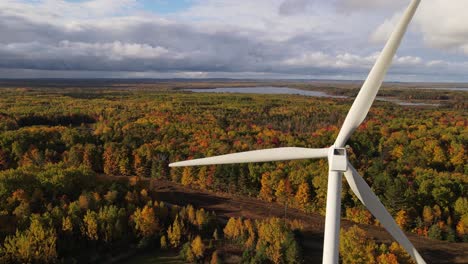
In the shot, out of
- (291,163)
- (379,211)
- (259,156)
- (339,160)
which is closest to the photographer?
(339,160)

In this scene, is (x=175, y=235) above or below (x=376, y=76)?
below

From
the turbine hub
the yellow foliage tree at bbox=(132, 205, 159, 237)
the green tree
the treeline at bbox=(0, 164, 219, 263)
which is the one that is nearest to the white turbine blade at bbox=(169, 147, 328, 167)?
the turbine hub

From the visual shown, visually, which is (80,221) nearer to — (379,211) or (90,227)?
(90,227)

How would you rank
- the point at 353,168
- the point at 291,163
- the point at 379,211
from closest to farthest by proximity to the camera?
the point at 353,168 < the point at 379,211 < the point at 291,163

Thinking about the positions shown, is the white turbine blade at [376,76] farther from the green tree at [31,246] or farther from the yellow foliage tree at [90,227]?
the yellow foliage tree at [90,227]

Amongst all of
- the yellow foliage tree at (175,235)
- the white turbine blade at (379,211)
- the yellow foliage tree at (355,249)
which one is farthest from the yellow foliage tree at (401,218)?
the white turbine blade at (379,211)

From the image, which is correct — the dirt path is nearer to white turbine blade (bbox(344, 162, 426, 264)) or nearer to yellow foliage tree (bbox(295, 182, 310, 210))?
yellow foliage tree (bbox(295, 182, 310, 210))

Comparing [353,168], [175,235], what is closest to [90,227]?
[175,235]

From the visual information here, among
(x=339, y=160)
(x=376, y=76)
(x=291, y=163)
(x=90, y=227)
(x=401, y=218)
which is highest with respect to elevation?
(x=376, y=76)
